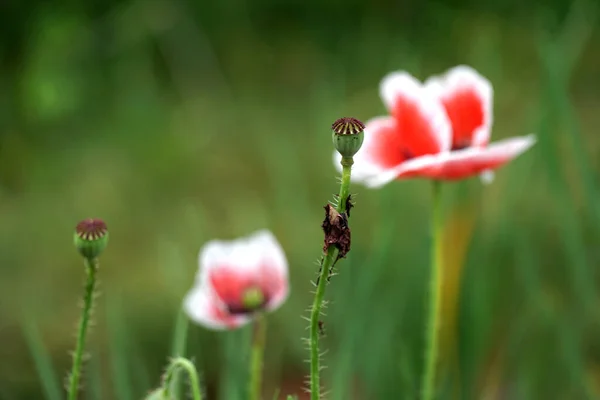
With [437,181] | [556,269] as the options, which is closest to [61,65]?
[556,269]

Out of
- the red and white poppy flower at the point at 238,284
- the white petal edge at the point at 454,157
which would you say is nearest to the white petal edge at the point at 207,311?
the red and white poppy flower at the point at 238,284

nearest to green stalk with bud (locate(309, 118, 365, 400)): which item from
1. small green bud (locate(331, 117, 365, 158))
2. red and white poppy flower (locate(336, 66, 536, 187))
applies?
small green bud (locate(331, 117, 365, 158))

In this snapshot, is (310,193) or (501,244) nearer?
(501,244)

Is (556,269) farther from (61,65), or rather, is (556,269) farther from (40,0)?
(40,0)

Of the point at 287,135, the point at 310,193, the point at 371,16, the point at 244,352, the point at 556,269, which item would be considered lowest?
the point at 244,352

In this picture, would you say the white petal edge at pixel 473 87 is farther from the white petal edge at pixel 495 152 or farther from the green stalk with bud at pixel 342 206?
the green stalk with bud at pixel 342 206

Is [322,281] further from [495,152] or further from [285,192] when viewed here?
[285,192]

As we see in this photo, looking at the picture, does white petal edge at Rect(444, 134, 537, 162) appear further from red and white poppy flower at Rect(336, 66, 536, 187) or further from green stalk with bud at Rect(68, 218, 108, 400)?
green stalk with bud at Rect(68, 218, 108, 400)
